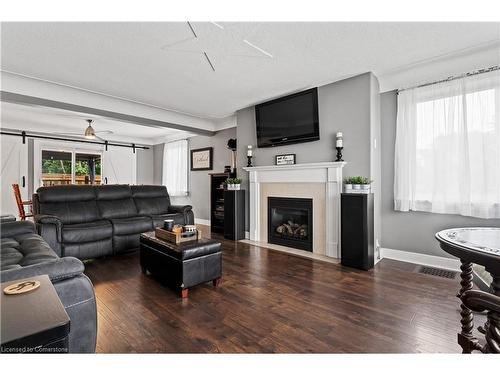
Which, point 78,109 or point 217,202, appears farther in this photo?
point 217,202

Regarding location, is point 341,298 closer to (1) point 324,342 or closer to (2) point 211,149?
(1) point 324,342

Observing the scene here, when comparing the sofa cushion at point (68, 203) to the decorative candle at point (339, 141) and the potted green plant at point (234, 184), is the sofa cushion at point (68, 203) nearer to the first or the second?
the potted green plant at point (234, 184)

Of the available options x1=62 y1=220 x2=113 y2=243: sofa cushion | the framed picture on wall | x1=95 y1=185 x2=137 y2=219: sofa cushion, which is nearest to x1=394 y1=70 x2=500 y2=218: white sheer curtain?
x1=62 y1=220 x2=113 y2=243: sofa cushion

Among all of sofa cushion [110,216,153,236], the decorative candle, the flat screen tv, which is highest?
the flat screen tv

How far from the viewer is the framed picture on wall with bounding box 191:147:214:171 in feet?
20.6

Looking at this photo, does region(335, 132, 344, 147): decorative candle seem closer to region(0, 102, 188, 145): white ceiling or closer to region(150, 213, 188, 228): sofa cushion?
region(150, 213, 188, 228): sofa cushion

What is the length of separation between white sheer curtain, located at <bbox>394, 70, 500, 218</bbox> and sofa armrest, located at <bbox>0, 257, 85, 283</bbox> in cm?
353

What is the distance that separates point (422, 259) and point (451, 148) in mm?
1398

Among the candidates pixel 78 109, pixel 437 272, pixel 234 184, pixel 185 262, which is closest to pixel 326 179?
pixel 437 272

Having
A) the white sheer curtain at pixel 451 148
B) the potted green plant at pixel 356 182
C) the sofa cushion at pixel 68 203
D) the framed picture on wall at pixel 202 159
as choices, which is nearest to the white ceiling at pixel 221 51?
the white sheer curtain at pixel 451 148

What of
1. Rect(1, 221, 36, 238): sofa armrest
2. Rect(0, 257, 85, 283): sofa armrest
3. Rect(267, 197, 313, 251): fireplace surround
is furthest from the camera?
Rect(267, 197, 313, 251): fireplace surround

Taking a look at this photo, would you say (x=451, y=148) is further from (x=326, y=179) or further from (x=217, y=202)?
(x=217, y=202)

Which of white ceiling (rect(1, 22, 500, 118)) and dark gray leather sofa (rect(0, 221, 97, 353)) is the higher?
white ceiling (rect(1, 22, 500, 118))

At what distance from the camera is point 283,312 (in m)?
1.99
